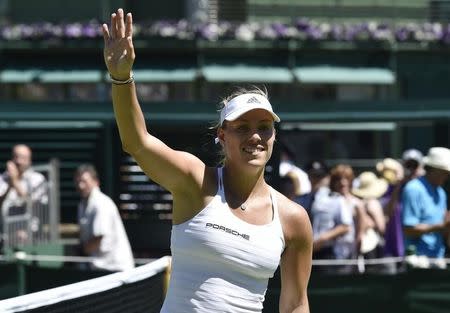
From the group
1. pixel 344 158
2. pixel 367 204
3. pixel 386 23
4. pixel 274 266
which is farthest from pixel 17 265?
pixel 386 23

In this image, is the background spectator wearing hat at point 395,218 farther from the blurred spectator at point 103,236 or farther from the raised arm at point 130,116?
the raised arm at point 130,116

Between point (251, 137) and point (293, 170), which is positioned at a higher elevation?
point (251, 137)

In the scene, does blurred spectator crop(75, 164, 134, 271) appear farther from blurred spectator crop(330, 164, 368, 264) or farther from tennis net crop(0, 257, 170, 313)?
tennis net crop(0, 257, 170, 313)

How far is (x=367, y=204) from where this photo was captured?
1208 cm

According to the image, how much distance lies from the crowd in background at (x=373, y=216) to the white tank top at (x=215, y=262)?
5424 millimetres

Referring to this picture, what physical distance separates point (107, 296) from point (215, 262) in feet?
5.50

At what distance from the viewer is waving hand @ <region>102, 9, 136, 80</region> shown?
4.42 metres

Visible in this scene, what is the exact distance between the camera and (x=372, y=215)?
12.0m

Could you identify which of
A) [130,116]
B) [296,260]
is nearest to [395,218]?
[296,260]

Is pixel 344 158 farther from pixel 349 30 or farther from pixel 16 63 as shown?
pixel 16 63

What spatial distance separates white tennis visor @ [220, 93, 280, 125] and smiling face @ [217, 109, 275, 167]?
0.08 feet

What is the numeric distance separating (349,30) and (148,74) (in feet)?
13.8

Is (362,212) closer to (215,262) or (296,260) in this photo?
(296,260)

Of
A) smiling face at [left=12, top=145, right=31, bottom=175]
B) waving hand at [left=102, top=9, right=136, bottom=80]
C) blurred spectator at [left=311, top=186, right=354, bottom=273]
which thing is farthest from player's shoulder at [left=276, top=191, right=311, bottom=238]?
smiling face at [left=12, top=145, right=31, bottom=175]
